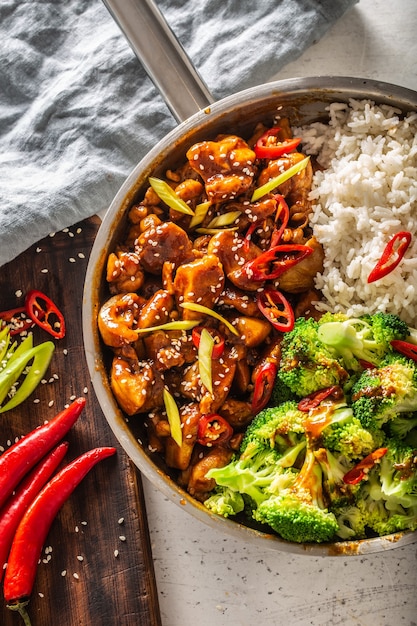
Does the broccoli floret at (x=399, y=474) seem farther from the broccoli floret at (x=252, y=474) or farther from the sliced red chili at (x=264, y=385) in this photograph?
the sliced red chili at (x=264, y=385)

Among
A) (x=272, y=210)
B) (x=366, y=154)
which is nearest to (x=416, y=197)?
(x=366, y=154)

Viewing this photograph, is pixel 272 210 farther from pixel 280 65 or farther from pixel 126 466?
pixel 126 466

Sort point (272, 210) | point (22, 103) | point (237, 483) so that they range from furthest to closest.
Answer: point (22, 103) → point (272, 210) → point (237, 483)

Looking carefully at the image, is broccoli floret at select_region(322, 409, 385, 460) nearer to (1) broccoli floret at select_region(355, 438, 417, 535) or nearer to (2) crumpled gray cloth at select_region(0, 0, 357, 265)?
(1) broccoli floret at select_region(355, 438, 417, 535)

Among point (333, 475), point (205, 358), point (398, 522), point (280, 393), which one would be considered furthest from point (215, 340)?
point (398, 522)

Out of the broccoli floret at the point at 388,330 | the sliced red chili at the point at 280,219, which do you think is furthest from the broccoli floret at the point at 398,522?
the sliced red chili at the point at 280,219

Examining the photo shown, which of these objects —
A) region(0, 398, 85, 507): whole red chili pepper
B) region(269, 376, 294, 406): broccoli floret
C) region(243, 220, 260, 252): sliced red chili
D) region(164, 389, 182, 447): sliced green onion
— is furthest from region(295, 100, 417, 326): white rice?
region(0, 398, 85, 507): whole red chili pepper
